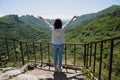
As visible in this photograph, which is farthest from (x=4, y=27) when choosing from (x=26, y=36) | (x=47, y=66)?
(x=47, y=66)

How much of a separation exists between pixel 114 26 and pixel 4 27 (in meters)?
117

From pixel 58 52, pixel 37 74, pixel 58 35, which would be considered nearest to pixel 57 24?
pixel 58 35

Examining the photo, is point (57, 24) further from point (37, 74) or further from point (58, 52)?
point (37, 74)

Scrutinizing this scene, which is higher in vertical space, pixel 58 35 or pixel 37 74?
pixel 58 35

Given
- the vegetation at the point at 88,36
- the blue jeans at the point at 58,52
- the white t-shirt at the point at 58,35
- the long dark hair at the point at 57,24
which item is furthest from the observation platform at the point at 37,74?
the long dark hair at the point at 57,24

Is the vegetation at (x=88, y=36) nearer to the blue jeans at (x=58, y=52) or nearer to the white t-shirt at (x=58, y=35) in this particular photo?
the blue jeans at (x=58, y=52)

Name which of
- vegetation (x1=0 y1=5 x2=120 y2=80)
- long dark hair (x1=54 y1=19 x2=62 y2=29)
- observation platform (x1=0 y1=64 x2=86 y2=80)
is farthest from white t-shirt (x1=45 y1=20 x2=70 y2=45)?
vegetation (x1=0 y1=5 x2=120 y2=80)

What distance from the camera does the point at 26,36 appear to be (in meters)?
177

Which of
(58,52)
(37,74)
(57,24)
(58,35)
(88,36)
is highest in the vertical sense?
(57,24)

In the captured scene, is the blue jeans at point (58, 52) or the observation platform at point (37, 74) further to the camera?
the blue jeans at point (58, 52)

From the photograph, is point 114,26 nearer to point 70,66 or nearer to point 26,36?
point 70,66

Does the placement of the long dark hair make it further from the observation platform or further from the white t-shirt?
the observation platform

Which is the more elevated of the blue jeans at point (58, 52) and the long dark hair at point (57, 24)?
the long dark hair at point (57, 24)

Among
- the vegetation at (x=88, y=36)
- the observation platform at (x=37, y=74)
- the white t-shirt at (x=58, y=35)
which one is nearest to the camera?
the observation platform at (x=37, y=74)
